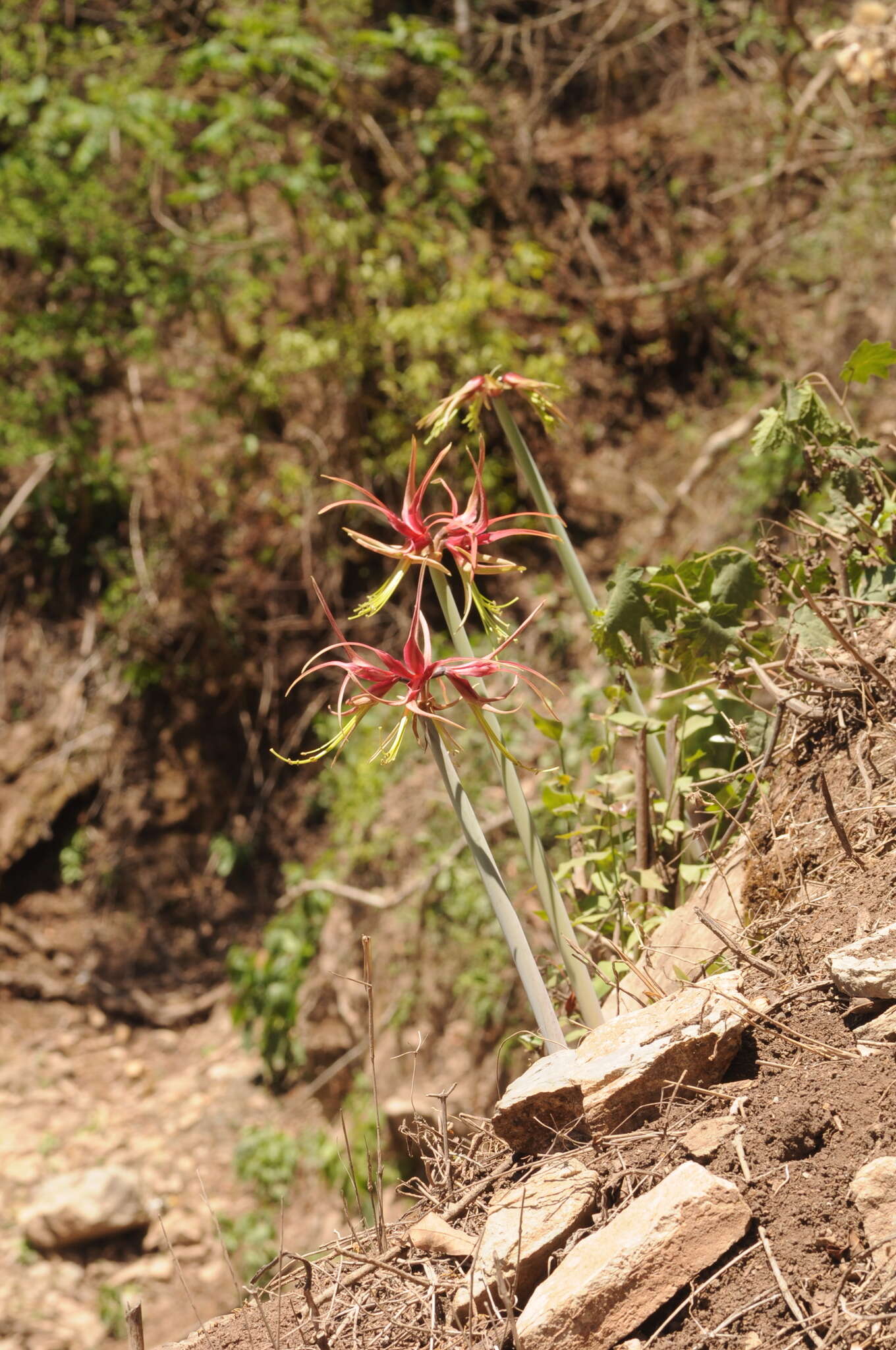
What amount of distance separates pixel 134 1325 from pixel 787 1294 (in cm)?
70

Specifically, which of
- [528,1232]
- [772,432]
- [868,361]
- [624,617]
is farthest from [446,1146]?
[868,361]

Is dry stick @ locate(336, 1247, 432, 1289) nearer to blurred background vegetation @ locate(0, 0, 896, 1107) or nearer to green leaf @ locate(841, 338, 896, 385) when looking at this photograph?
green leaf @ locate(841, 338, 896, 385)

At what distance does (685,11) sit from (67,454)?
4477 mm

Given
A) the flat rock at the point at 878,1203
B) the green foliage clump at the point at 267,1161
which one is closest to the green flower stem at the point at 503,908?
the flat rock at the point at 878,1203

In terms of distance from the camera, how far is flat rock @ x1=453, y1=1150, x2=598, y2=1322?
1141 millimetres

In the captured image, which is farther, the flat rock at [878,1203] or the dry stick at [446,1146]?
the dry stick at [446,1146]

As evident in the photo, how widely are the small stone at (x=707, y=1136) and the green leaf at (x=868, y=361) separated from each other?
42.7 inches

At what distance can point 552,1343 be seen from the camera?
1.06 meters

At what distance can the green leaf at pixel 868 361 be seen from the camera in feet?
5.56

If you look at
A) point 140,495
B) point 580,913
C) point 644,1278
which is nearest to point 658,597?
point 580,913

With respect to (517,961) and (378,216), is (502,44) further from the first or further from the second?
(517,961)

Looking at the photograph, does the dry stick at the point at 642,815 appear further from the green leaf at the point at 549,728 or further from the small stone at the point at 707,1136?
the small stone at the point at 707,1136

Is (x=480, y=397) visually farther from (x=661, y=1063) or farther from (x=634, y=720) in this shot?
(x=661, y=1063)

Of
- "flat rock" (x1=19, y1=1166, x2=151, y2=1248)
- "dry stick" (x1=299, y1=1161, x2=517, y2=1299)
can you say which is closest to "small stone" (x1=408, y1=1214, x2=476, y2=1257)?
"dry stick" (x1=299, y1=1161, x2=517, y2=1299)
